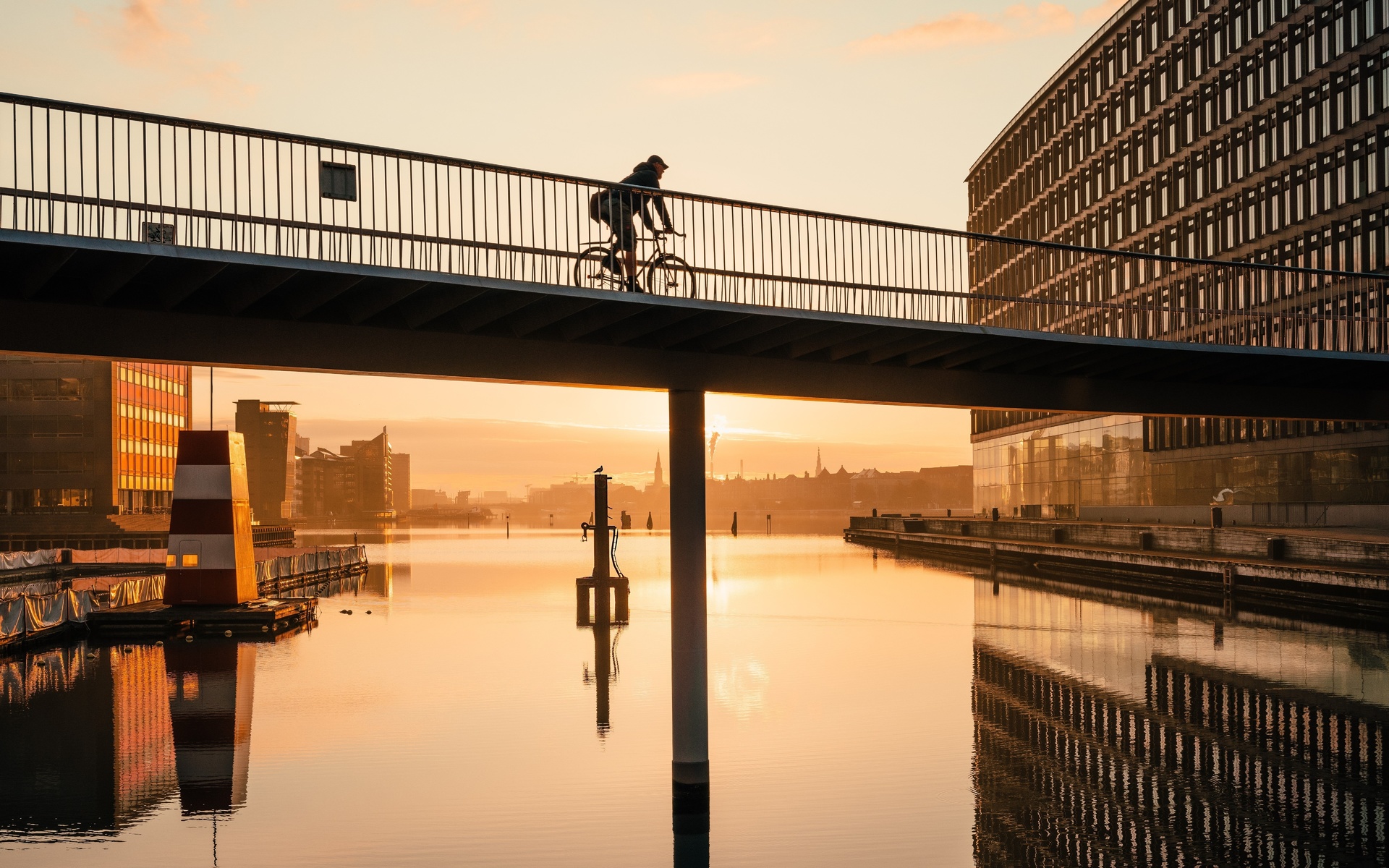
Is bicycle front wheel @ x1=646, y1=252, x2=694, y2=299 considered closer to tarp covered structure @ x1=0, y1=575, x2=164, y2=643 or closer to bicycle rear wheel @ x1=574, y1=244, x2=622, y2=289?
bicycle rear wheel @ x1=574, y1=244, x2=622, y2=289

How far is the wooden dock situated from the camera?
3638 cm

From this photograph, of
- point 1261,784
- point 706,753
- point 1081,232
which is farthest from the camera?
point 1081,232

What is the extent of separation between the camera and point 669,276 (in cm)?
1716

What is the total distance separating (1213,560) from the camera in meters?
49.7

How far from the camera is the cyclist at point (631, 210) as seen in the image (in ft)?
55.0

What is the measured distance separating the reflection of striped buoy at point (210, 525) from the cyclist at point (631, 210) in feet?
67.8

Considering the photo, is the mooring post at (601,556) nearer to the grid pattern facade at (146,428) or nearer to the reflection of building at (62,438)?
the grid pattern facade at (146,428)

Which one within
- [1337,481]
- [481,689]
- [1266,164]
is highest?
[1266,164]

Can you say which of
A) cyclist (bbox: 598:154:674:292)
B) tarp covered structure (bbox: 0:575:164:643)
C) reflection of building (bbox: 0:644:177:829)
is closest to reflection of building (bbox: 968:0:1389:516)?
cyclist (bbox: 598:154:674:292)

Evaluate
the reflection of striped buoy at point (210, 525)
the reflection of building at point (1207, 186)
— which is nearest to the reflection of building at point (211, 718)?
the reflection of striped buoy at point (210, 525)

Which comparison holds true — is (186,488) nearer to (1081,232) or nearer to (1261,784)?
(1261,784)

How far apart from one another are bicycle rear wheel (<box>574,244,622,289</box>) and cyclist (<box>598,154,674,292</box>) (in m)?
0.10

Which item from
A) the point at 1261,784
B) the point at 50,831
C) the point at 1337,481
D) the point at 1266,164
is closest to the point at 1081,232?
the point at 1266,164

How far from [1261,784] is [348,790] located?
1448 centimetres
